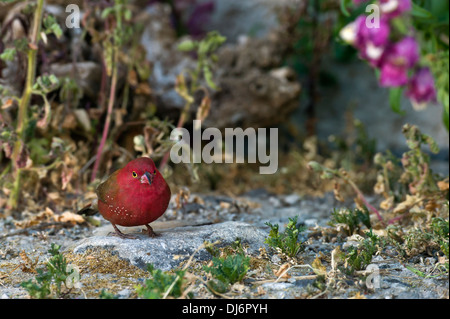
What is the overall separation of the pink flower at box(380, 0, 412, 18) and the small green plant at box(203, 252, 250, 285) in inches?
49.0

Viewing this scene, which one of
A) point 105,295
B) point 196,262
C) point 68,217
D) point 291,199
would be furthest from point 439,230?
point 68,217

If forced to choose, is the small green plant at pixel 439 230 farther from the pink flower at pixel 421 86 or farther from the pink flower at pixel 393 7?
the pink flower at pixel 393 7

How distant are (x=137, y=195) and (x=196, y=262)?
1.55 feet

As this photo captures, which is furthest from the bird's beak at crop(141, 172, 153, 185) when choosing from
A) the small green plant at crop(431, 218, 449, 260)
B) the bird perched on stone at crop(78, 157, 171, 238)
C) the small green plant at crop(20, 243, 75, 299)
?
the small green plant at crop(431, 218, 449, 260)

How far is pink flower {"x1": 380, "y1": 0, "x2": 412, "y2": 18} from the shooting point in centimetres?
206

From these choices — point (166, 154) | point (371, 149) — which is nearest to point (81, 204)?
point (166, 154)

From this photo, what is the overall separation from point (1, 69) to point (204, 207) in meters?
1.78

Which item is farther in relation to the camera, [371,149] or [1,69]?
[371,149]

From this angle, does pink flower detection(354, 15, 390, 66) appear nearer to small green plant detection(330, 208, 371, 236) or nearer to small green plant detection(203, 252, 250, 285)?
small green plant detection(203, 252, 250, 285)

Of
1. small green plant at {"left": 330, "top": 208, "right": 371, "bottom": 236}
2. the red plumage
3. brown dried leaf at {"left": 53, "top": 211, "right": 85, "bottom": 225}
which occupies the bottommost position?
brown dried leaf at {"left": 53, "top": 211, "right": 85, "bottom": 225}

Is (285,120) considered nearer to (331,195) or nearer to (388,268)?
(331,195)

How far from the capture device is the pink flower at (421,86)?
216cm

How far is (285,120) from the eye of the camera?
18.6ft

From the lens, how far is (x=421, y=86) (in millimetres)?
2160
